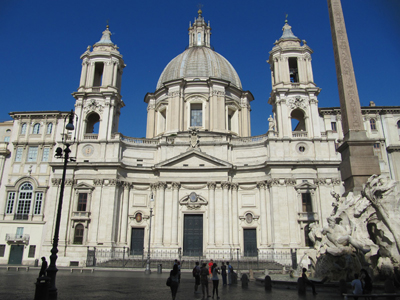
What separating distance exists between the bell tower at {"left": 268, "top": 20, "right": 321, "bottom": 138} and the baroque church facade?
12cm

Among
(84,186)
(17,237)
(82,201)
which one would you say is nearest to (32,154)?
(84,186)

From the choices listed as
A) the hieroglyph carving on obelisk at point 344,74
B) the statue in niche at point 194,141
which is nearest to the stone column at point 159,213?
the statue in niche at point 194,141

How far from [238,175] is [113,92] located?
17004mm

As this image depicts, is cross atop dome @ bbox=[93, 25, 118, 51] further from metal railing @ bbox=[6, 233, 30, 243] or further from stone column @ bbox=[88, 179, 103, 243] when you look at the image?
metal railing @ bbox=[6, 233, 30, 243]

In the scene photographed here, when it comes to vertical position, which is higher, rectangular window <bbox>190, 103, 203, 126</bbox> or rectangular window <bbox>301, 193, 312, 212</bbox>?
rectangular window <bbox>190, 103, 203, 126</bbox>

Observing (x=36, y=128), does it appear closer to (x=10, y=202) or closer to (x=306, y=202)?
(x=10, y=202)

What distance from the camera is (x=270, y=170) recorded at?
3666cm

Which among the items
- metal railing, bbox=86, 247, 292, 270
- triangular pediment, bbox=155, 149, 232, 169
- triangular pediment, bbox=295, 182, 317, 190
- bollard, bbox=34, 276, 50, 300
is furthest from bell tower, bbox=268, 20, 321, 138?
bollard, bbox=34, 276, 50, 300

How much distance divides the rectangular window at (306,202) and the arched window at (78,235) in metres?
22.7

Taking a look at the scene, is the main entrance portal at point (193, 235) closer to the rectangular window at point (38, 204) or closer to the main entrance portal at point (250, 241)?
the main entrance portal at point (250, 241)

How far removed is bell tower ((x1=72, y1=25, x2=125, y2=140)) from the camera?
129ft

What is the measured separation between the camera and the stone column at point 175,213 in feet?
118

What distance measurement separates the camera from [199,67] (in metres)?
47.2

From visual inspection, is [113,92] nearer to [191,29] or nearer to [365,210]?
[191,29]
